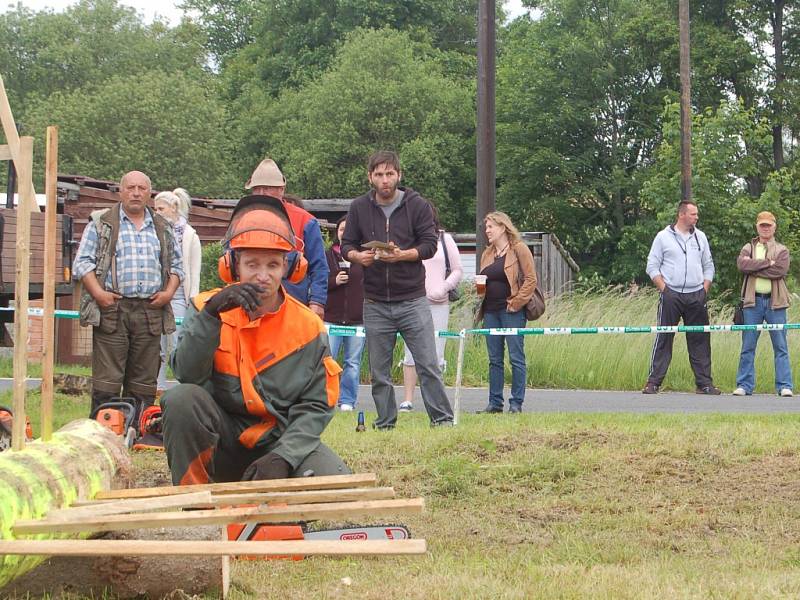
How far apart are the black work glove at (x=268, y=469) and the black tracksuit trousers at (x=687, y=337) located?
8.94 metres

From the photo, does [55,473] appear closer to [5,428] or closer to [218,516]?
[218,516]

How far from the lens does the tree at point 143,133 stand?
5075cm

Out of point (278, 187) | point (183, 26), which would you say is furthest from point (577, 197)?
point (278, 187)

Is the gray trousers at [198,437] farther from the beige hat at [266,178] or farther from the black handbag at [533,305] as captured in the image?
the black handbag at [533,305]

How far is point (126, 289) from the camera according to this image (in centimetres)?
898

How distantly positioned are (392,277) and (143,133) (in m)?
44.4

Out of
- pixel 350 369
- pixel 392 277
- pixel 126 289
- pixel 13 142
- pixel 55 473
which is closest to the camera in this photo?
pixel 55 473

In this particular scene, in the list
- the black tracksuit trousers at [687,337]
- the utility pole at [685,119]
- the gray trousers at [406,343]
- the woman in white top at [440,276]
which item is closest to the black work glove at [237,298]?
the gray trousers at [406,343]

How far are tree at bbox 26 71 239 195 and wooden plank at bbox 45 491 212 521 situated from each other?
4724cm

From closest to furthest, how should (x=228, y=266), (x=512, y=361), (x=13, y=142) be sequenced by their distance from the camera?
(x=13, y=142)
(x=228, y=266)
(x=512, y=361)

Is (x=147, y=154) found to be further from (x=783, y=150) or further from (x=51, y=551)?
(x=51, y=551)

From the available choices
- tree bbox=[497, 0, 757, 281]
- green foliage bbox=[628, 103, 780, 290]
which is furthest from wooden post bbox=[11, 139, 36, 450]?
tree bbox=[497, 0, 757, 281]

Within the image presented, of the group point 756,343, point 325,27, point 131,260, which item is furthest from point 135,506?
point 325,27

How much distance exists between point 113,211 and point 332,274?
3152mm
